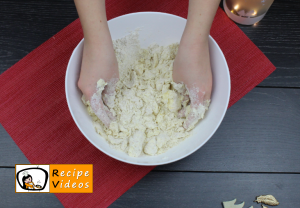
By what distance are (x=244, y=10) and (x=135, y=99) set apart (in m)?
0.52

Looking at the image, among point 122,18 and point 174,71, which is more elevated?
point 122,18

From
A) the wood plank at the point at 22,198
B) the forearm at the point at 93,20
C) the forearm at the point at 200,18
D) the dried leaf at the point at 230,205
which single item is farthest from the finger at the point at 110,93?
the dried leaf at the point at 230,205

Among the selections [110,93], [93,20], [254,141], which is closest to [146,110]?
[110,93]

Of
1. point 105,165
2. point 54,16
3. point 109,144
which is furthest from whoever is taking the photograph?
point 54,16

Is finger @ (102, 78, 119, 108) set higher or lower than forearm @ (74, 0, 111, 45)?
lower

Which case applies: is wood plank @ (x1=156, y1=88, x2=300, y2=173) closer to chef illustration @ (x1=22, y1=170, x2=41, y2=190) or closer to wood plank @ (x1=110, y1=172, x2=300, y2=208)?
wood plank @ (x1=110, y1=172, x2=300, y2=208)

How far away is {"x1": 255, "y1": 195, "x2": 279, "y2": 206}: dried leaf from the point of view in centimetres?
78

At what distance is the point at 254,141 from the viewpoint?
2.73ft

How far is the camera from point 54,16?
895 millimetres

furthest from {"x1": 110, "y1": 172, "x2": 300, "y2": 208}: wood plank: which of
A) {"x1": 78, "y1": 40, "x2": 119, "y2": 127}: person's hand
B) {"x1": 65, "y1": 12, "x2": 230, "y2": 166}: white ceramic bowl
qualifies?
{"x1": 78, "y1": 40, "x2": 119, "y2": 127}: person's hand

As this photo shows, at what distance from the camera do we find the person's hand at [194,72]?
2.08 feet

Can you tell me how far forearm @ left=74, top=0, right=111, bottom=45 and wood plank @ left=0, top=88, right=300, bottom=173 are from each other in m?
0.45

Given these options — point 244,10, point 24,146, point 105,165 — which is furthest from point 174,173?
point 244,10

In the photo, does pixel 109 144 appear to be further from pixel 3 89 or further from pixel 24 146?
pixel 3 89
